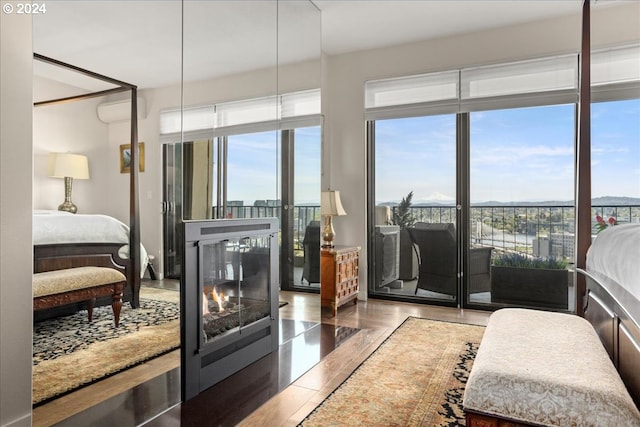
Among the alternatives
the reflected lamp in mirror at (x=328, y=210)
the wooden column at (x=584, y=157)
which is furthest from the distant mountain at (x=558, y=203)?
the reflected lamp in mirror at (x=328, y=210)

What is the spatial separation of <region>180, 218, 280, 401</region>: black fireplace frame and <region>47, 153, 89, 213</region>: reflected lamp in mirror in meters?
0.55

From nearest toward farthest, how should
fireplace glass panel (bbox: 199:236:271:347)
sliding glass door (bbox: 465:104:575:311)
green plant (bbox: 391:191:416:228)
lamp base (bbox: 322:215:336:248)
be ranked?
fireplace glass panel (bbox: 199:236:271:347)
sliding glass door (bbox: 465:104:575:311)
lamp base (bbox: 322:215:336:248)
green plant (bbox: 391:191:416:228)

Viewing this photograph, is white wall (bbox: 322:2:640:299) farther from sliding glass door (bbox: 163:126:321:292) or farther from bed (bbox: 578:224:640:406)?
bed (bbox: 578:224:640:406)

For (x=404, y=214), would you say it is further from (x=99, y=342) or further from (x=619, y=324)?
(x=99, y=342)

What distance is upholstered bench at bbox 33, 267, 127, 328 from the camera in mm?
1775

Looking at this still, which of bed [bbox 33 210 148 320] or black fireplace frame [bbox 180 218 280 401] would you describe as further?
black fireplace frame [bbox 180 218 280 401]

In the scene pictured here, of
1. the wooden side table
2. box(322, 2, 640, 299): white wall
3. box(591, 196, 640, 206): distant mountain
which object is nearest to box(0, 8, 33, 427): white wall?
the wooden side table

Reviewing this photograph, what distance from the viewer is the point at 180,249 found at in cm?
222

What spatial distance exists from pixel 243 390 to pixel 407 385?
92 cm

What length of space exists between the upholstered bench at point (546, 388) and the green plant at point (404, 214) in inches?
111

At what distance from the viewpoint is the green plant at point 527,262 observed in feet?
13.0

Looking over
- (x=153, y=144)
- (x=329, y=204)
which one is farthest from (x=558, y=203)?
(x=153, y=144)

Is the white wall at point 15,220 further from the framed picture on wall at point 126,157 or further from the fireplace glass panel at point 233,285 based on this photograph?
the fireplace glass panel at point 233,285

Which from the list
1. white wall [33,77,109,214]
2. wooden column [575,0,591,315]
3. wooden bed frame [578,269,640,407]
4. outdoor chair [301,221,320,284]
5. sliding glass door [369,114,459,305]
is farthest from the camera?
sliding glass door [369,114,459,305]
